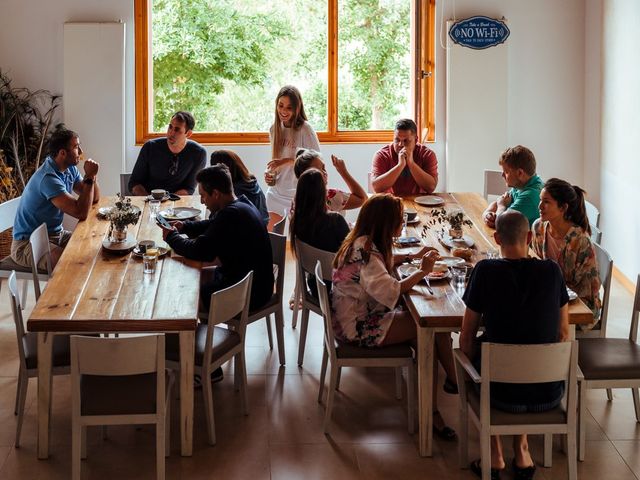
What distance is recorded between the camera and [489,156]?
8.19 meters

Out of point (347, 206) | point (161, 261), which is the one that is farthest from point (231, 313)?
point (347, 206)

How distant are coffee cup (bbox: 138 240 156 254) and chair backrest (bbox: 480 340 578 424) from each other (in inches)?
85.5

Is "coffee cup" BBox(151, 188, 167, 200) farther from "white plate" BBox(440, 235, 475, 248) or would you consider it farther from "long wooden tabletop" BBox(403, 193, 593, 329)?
"white plate" BBox(440, 235, 475, 248)

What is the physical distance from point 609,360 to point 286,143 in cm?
317

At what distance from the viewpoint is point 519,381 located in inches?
151

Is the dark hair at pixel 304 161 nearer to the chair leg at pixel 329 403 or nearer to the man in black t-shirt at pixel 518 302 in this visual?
the chair leg at pixel 329 403

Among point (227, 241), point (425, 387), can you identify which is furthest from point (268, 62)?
point (425, 387)

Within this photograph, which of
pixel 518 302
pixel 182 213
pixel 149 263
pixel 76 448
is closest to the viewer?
pixel 518 302

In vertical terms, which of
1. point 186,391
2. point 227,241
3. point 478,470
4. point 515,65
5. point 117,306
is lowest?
point 478,470

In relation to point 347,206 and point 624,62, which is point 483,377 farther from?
point 624,62

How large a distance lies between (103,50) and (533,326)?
17.0 feet

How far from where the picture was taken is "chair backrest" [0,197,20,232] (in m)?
6.12

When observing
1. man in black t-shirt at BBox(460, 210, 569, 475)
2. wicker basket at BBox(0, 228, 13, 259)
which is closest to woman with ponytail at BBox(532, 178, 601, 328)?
man in black t-shirt at BBox(460, 210, 569, 475)

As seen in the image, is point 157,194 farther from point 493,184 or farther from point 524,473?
point 524,473
